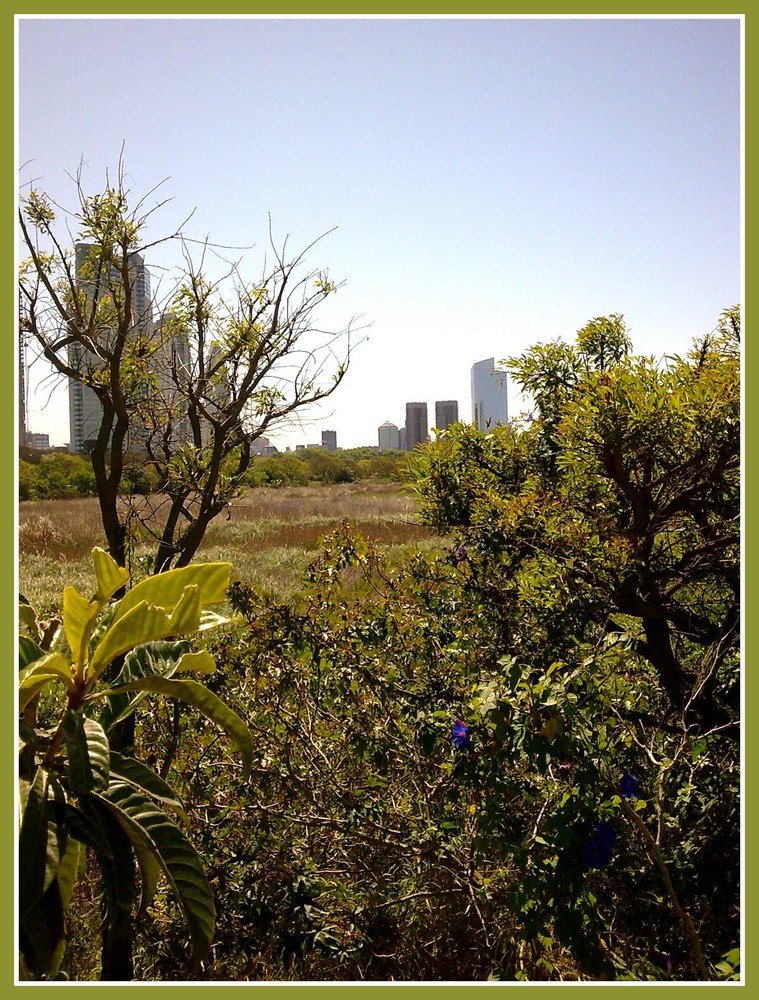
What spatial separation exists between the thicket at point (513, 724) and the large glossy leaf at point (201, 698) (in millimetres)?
482

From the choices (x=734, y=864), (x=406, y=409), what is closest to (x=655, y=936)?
(x=734, y=864)

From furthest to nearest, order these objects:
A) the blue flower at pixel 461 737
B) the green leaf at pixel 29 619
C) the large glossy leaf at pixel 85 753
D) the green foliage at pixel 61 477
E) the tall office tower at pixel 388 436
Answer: the green foliage at pixel 61 477 → the tall office tower at pixel 388 436 → the blue flower at pixel 461 737 → the green leaf at pixel 29 619 → the large glossy leaf at pixel 85 753

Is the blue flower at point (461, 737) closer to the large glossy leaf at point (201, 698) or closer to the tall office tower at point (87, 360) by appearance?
the large glossy leaf at point (201, 698)

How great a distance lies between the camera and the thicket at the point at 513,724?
1.59 m

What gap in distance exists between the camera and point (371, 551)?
2508mm

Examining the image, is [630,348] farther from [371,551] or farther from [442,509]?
[371,551]

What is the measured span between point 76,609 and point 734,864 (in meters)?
1.72

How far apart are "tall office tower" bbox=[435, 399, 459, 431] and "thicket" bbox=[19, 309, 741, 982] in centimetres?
10

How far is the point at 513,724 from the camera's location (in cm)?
142

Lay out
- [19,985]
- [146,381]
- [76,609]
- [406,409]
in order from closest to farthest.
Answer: [19,985]
[76,609]
[146,381]
[406,409]

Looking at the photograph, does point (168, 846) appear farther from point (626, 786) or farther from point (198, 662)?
point (626, 786)

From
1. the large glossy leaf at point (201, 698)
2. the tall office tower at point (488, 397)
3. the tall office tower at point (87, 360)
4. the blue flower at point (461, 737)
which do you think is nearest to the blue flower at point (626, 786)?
the blue flower at point (461, 737)

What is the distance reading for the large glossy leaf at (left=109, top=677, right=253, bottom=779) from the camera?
1224mm

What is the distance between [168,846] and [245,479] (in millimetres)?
1674
